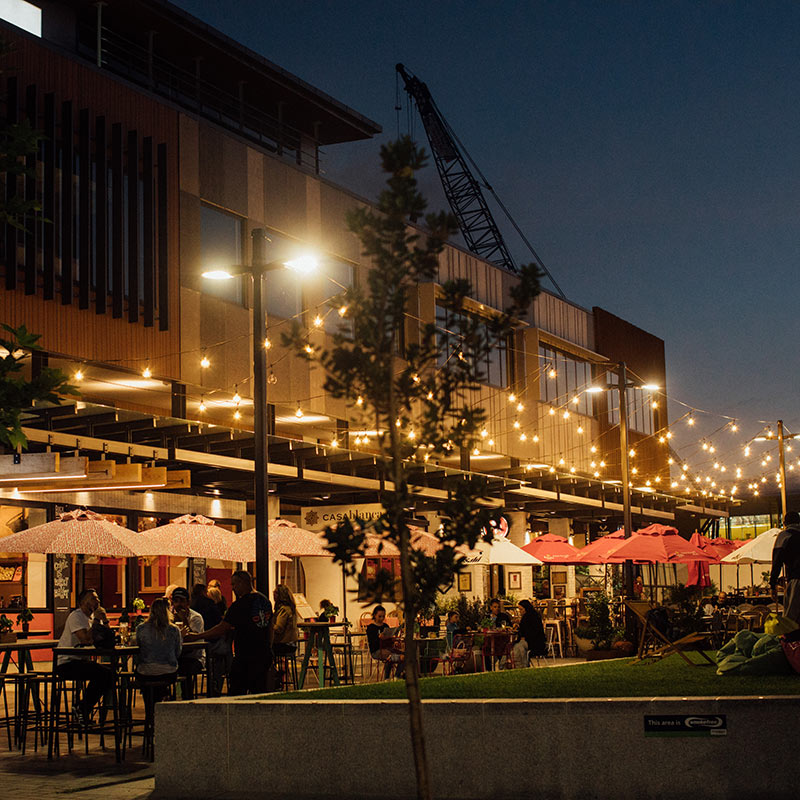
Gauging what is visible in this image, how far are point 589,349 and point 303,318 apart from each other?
2086 centimetres

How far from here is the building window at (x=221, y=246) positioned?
92.1 ft

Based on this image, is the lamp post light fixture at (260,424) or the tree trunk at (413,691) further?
the lamp post light fixture at (260,424)

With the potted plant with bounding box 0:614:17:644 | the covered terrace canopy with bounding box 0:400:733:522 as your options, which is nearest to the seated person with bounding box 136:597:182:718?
the covered terrace canopy with bounding box 0:400:733:522

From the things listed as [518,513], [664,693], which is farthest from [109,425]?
[518,513]

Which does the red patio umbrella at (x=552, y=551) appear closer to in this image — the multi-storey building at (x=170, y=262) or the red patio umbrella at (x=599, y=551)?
the red patio umbrella at (x=599, y=551)

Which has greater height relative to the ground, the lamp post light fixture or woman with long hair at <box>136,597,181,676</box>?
the lamp post light fixture

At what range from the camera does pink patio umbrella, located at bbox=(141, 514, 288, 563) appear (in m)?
19.5

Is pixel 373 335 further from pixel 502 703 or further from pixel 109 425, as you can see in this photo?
pixel 109 425

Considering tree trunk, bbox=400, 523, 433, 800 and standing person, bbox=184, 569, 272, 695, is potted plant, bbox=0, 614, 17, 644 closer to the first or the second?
standing person, bbox=184, 569, 272, 695

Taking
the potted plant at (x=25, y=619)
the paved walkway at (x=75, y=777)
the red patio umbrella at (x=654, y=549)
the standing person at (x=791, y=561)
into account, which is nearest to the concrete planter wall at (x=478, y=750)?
the paved walkway at (x=75, y=777)

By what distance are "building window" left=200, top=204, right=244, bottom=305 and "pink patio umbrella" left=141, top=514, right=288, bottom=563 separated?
28.0ft

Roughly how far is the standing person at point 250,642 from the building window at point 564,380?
29.8m

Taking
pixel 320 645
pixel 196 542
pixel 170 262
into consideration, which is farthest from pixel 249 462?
Answer: pixel 170 262

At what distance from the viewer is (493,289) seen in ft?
138
